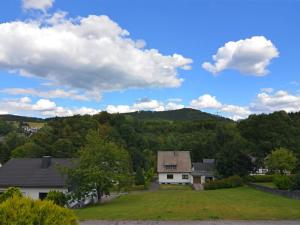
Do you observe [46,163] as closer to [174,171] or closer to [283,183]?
[283,183]

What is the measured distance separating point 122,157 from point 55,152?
111 feet

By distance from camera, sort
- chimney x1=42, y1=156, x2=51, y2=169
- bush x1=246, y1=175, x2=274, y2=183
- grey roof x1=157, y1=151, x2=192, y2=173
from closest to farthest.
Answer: chimney x1=42, y1=156, x2=51, y2=169, bush x1=246, y1=175, x2=274, y2=183, grey roof x1=157, y1=151, x2=192, y2=173

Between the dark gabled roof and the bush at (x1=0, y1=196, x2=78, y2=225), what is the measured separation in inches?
1249

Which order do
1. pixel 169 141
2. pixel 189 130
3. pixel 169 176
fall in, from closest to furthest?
pixel 169 176 → pixel 169 141 → pixel 189 130

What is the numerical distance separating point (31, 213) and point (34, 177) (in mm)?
35702

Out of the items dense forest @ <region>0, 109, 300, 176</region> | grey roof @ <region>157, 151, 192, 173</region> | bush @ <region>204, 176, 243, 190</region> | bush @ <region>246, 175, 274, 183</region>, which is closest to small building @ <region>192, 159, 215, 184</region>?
grey roof @ <region>157, 151, 192, 173</region>

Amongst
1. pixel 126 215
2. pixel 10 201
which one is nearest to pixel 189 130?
pixel 126 215

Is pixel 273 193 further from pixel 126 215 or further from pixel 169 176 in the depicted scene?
pixel 169 176

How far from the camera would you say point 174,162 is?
79625 mm

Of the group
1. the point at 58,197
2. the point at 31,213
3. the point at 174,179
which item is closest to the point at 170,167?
the point at 174,179

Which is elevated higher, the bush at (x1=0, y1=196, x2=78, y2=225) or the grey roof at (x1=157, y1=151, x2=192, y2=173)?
the bush at (x1=0, y1=196, x2=78, y2=225)

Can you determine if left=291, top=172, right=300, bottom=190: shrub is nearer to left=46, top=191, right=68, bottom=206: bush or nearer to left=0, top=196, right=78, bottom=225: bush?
left=46, top=191, right=68, bottom=206: bush

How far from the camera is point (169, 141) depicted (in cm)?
10600

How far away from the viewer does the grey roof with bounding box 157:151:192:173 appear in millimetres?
78688
